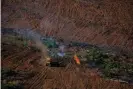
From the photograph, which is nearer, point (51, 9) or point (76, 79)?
point (76, 79)

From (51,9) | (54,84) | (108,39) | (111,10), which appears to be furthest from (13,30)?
(111,10)

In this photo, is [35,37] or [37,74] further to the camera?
[35,37]

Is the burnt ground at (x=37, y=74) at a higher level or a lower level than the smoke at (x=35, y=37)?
lower

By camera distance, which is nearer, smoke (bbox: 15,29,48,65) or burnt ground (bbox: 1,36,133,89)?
burnt ground (bbox: 1,36,133,89)

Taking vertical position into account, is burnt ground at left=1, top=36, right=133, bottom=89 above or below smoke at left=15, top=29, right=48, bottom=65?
below

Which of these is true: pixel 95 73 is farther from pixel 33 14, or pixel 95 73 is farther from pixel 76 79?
pixel 33 14

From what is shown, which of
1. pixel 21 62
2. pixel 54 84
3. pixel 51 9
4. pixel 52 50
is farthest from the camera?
pixel 51 9

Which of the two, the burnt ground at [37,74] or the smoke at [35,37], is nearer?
the burnt ground at [37,74]

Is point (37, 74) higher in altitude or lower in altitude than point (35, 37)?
lower
